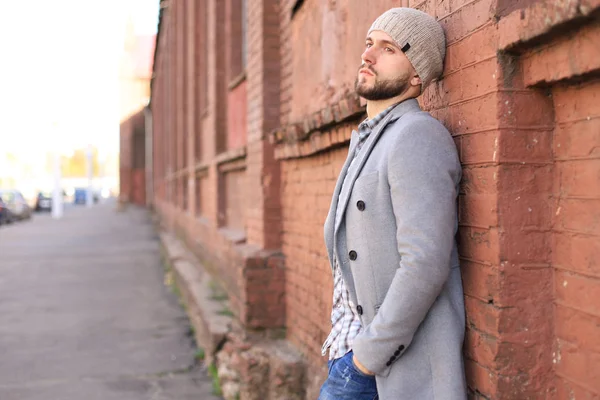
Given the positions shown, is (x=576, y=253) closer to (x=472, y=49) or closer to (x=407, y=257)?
(x=407, y=257)

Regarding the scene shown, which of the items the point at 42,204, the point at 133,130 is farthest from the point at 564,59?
the point at 42,204

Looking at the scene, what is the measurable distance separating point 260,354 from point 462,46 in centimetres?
310

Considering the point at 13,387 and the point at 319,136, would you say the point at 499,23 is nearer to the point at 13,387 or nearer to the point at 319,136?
the point at 319,136

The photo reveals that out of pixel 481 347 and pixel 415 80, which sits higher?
pixel 415 80

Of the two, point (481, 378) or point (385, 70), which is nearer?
point (481, 378)

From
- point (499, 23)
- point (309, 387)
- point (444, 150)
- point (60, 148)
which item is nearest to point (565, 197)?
point (444, 150)

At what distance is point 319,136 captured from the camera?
3.95m

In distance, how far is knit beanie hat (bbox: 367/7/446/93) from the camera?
2086 mm

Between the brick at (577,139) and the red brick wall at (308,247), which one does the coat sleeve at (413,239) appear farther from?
the red brick wall at (308,247)

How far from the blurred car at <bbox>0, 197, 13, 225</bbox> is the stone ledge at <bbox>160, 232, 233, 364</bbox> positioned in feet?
65.5

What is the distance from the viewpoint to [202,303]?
659 cm

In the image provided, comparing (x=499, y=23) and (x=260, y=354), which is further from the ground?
(x=499, y=23)

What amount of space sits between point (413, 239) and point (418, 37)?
2.27 ft

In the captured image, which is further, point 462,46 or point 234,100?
point 234,100
